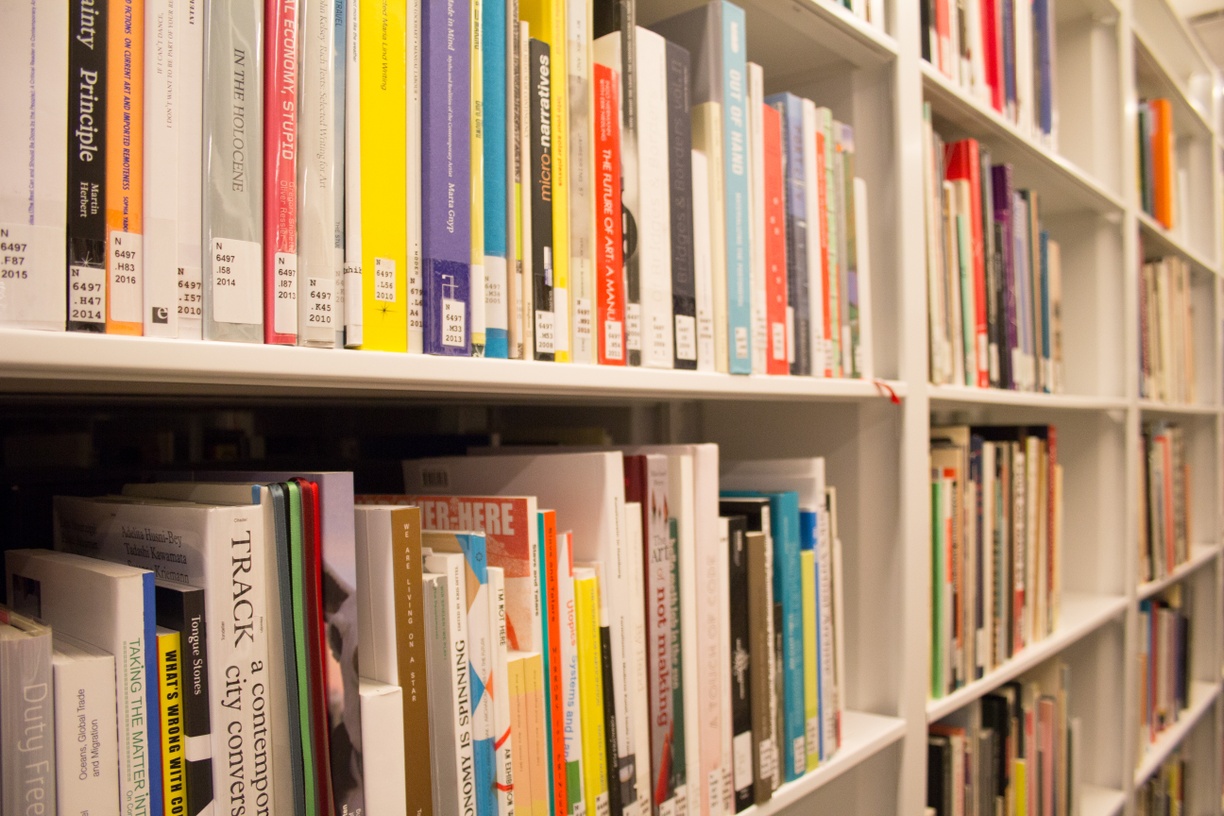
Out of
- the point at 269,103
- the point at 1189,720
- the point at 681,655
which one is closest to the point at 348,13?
the point at 269,103

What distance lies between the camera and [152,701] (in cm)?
46

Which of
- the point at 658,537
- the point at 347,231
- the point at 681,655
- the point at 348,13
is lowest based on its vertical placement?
the point at 681,655

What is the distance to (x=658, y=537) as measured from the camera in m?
0.76

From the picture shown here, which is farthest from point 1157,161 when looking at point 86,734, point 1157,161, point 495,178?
point 86,734

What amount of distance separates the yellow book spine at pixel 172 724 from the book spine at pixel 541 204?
0.32 metres

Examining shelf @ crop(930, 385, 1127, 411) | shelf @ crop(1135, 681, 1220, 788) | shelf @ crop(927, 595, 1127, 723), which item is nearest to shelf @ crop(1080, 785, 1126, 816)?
shelf @ crop(1135, 681, 1220, 788)

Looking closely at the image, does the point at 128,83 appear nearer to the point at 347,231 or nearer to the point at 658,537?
the point at 347,231

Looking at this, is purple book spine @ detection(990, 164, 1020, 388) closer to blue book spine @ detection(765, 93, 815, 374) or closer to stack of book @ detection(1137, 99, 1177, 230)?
blue book spine @ detection(765, 93, 815, 374)

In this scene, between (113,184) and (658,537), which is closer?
(113,184)

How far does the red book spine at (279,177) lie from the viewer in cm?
50

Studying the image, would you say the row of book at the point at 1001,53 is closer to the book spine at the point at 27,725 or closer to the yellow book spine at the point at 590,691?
the yellow book spine at the point at 590,691

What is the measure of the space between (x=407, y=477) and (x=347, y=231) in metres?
0.39

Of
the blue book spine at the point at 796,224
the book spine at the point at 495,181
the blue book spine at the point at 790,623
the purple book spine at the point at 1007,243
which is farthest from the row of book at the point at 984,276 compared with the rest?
the book spine at the point at 495,181

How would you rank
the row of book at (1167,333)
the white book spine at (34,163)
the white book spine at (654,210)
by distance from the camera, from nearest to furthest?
the white book spine at (34,163) → the white book spine at (654,210) → the row of book at (1167,333)
